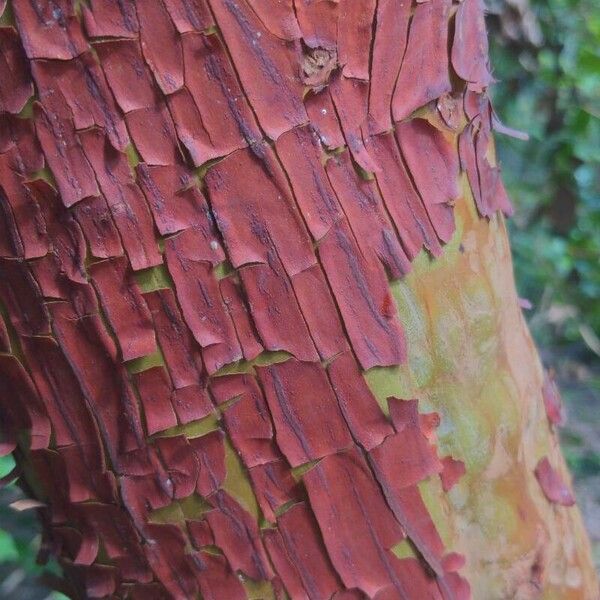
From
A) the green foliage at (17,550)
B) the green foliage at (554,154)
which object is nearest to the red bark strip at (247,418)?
the green foliage at (17,550)

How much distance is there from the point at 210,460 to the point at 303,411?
58 millimetres

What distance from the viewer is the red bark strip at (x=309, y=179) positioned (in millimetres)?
370

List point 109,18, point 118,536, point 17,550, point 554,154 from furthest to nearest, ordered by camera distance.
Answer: point 554,154 < point 17,550 < point 118,536 < point 109,18

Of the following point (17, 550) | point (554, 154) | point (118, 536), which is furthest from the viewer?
point (554, 154)

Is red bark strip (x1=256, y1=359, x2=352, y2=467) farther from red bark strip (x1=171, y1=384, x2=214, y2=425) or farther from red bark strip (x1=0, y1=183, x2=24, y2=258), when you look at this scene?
red bark strip (x1=0, y1=183, x2=24, y2=258)

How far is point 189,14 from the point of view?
13.6 inches

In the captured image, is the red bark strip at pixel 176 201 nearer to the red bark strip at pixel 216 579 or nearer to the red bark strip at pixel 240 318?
the red bark strip at pixel 240 318

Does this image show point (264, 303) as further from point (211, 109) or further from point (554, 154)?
point (554, 154)

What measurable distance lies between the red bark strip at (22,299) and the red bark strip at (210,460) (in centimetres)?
10

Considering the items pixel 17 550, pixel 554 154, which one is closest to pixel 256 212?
pixel 17 550

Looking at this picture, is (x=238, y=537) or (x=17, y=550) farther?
(x=17, y=550)

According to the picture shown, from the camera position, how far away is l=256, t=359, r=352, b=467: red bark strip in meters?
0.39

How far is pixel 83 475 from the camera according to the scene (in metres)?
0.43

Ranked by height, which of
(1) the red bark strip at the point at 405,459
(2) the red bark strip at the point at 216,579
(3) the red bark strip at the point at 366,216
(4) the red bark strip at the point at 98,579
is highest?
(3) the red bark strip at the point at 366,216
